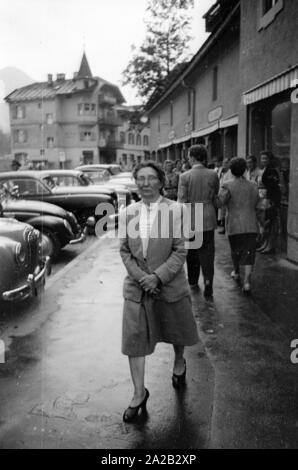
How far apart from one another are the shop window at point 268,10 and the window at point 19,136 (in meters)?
53.1

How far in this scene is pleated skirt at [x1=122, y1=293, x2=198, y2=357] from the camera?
3.48 meters

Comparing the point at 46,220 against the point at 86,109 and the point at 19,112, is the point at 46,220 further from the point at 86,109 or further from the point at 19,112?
the point at 86,109

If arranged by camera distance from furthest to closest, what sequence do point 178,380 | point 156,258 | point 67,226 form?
1. point 67,226
2. point 178,380
3. point 156,258

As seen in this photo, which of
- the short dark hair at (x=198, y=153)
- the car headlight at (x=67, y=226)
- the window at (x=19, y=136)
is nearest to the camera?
the short dark hair at (x=198, y=153)

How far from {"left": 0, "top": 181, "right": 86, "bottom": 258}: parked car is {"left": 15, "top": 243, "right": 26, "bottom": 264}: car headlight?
9.83ft

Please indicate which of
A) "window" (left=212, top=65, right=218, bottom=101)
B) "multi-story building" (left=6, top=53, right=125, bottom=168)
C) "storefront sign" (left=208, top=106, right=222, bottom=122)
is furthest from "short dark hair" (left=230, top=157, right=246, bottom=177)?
"multi-story building" (left=6, top=53, right=125, bottom=168)

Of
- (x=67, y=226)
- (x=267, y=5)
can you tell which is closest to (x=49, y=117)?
(x=267, y=5)

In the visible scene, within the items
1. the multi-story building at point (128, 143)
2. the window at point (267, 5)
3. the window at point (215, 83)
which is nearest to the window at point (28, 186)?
the window at point (267, 5)

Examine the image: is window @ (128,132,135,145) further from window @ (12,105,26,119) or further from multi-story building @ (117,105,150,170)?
window @ (12,105,26,119)

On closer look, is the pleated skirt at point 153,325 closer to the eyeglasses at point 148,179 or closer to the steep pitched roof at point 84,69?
the eyeglasses at point 148,179

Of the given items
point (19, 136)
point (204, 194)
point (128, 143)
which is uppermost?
point (19, 136)

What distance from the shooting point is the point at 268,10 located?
10.2 m

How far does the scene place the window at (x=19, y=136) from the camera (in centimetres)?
6050

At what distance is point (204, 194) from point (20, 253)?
2.28 metres
